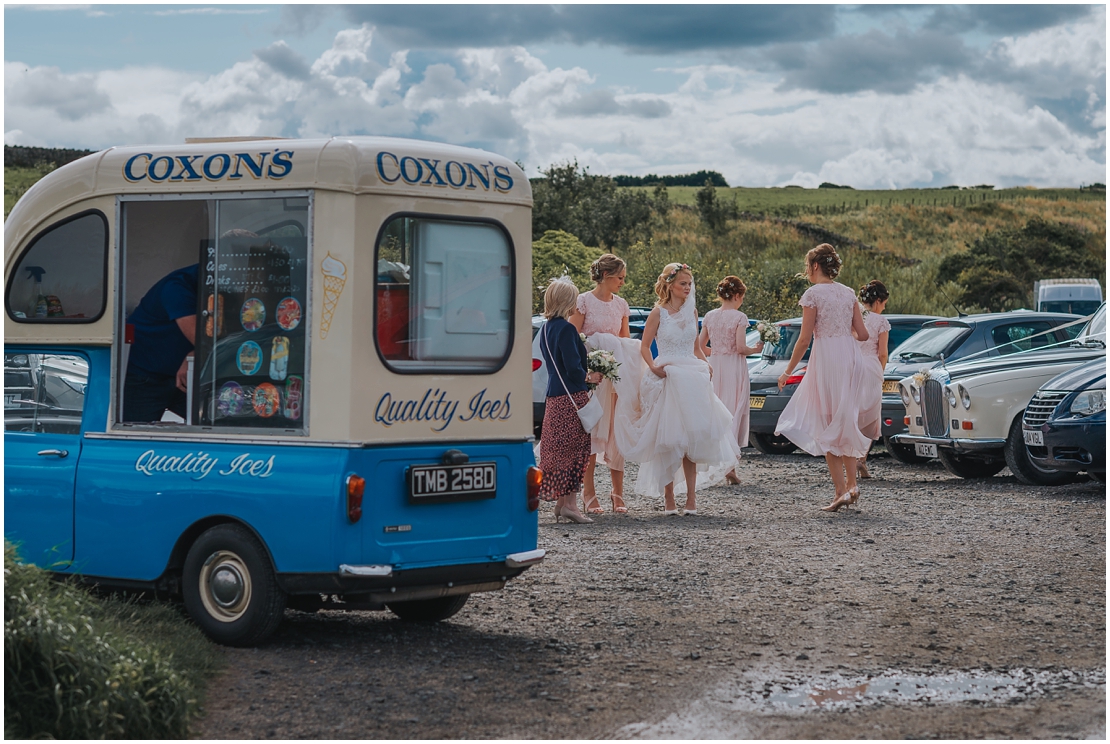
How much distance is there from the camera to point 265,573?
619 cm

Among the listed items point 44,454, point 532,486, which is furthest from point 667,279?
point 44,454

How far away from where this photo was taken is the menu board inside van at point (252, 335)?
634cm

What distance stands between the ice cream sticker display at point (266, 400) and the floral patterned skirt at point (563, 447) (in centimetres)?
426

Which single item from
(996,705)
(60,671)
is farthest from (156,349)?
(996,705)

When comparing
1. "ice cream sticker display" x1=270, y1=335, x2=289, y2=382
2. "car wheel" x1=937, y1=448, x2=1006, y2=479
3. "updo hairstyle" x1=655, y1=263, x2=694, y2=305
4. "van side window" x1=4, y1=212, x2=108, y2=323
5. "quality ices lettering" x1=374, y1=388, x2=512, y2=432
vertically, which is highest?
"updo hairstyle" x1=655, y1=263, x2=694, y2=305

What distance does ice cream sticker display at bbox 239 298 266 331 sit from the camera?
650 centimetres

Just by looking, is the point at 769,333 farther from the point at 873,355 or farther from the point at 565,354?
the point at 565,354

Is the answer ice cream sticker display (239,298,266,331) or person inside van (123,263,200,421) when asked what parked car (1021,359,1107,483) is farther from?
person inside van (123,263,200,421)

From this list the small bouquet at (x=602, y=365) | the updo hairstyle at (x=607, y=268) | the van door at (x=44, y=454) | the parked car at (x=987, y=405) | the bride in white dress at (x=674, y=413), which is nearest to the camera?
the van door at (x=44, y=454)

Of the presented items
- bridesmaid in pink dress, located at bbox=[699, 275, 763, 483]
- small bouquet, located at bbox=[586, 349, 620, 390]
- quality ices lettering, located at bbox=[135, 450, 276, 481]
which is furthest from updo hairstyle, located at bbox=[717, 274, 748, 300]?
quality ices lettering, located at bbox=[135, 450, 276, 481]

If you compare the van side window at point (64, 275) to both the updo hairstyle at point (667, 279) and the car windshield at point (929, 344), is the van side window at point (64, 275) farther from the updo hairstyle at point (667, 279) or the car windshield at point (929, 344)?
the car windshield at point (929, 344)

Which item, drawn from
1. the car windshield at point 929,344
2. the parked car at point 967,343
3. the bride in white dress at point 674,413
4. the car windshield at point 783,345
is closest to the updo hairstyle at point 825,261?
the bride in white dress at point 674,413

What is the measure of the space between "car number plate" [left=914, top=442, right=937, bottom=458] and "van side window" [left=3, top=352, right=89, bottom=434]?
9.63 meters

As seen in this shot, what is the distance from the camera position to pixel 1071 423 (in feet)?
38.1
